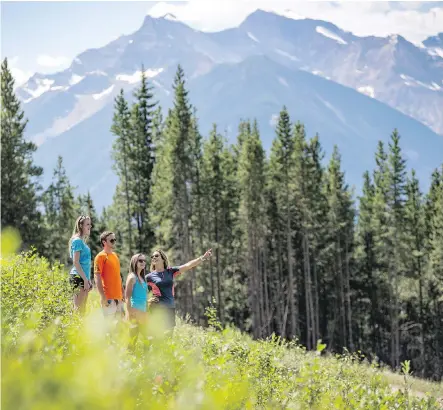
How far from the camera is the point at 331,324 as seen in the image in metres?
50.1

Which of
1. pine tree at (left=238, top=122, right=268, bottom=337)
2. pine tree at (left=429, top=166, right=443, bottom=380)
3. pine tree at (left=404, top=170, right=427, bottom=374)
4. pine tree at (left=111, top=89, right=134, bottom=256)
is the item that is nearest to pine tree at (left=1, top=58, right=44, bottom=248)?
pine tree at (left=111, top=89, right=134, bottom=256)

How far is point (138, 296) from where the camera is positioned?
823 cm

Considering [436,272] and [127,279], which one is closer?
[127,279]

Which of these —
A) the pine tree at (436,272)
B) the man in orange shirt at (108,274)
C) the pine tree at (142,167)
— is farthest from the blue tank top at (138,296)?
the pine tree at (436,272)

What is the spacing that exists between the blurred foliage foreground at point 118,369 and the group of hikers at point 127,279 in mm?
691

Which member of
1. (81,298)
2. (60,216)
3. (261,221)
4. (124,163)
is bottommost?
(60,216)

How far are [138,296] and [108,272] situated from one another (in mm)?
911

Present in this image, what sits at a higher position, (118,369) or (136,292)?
(118,369)

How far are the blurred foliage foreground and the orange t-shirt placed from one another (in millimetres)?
945

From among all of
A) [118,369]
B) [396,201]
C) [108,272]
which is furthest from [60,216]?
[118,369]

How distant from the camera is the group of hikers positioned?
8.21 metres

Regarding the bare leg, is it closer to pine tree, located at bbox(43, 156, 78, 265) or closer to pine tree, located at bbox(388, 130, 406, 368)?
pine tree, located at bbox(43, 156, 78, 265)

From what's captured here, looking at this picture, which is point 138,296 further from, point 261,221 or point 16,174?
point 261,221

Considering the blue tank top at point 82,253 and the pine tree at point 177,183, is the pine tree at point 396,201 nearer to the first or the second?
the pine tree at point 177,183
